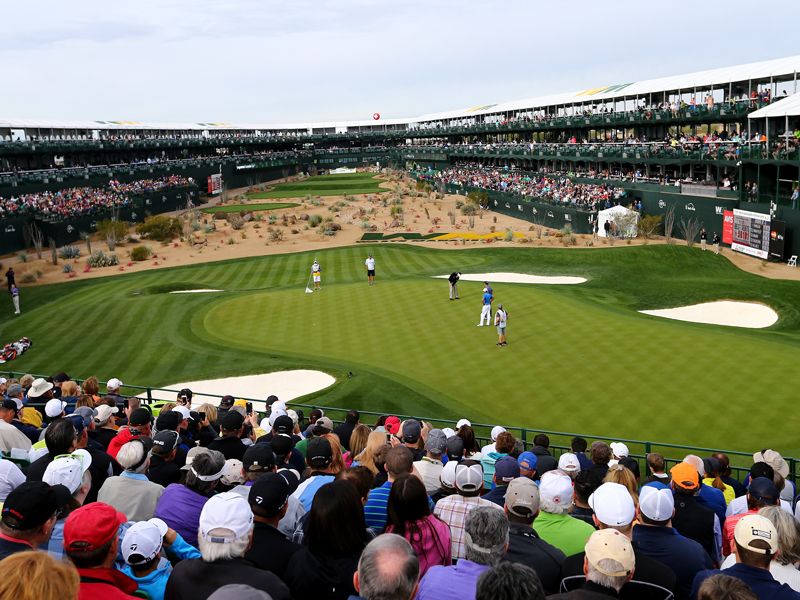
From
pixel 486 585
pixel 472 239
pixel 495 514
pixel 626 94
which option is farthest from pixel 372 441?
pixel 626 94

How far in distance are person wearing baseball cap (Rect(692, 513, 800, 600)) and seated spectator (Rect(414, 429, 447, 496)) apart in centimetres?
363

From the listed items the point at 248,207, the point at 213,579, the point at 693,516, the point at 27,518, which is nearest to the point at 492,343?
the point at 693,516

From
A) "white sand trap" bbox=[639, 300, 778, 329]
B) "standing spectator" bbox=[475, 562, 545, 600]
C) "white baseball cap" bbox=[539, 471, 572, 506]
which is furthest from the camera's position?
"white sand trap" bbox=[639, 300, 778, 329]

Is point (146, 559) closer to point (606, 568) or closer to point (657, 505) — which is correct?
point (606, 568)

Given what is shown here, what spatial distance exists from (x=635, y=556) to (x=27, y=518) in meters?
4.73

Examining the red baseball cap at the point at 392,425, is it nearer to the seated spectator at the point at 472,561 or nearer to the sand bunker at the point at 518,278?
the seated spectator at the point at 472,561

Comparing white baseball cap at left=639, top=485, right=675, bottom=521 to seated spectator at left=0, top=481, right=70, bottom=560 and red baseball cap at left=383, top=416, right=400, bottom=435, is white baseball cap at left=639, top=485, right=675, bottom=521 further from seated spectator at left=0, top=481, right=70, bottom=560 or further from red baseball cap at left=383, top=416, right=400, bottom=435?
red baseball cap at left=383, top=416, right=400, bottom=435

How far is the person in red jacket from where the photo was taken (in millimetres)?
4688

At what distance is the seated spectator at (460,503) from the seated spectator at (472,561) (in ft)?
3.42

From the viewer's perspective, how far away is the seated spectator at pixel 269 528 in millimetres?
5555

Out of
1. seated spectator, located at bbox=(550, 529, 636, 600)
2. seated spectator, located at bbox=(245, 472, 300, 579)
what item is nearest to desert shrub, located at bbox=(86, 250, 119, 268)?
seated spectator, located at bbox=(245, 472, 300, 579)

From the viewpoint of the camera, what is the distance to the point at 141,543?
542 centimetres

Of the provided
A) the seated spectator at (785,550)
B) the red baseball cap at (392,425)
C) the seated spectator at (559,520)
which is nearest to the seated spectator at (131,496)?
the seated spectator at (559,520)

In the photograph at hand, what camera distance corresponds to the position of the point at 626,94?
70.4 m
